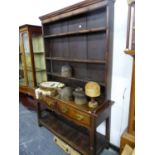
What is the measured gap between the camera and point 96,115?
148cm

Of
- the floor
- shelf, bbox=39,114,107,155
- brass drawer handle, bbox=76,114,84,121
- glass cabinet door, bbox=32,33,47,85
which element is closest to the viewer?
brass drawer handle, bbox=76,114,84,121

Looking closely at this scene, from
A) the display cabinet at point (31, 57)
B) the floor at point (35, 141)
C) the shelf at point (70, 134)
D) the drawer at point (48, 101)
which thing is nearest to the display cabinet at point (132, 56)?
the shelf at point (70, 134)

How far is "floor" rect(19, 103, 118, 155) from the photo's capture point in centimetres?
195

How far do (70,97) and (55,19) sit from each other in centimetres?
113

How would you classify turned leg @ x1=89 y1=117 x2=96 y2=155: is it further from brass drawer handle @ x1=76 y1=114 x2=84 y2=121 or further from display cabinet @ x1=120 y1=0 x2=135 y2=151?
display cabinet @ x1=120 y1=0 x2=135 y2=151

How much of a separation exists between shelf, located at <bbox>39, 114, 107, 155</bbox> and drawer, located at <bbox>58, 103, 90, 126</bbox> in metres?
0.40

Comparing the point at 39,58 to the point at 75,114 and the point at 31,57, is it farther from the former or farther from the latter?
the point at 75,114

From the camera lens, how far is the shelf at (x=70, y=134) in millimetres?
1821

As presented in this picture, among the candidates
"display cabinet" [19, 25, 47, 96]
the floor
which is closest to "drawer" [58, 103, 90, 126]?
the floor

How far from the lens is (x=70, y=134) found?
2059 millimetres

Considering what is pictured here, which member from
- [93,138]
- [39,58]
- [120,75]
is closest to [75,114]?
[93,138]

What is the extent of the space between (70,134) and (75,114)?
1.81 ft
